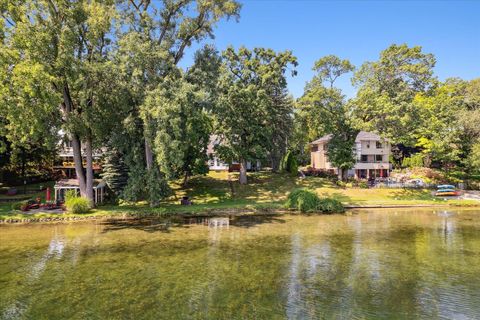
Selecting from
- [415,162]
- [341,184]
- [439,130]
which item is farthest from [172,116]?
[415,162]

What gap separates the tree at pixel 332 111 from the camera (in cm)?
4875

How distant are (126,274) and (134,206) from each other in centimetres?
2028

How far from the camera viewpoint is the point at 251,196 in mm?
44250

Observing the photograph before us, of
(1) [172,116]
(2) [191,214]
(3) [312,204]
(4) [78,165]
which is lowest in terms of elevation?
(2) [191,214]

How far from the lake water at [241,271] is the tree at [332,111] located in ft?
70.0

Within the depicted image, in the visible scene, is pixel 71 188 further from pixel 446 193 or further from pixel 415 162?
pixel 415 162

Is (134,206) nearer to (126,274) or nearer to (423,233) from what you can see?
(126,274)

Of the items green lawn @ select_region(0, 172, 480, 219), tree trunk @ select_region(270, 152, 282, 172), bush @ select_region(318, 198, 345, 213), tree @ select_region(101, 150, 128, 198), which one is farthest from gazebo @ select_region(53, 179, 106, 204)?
tree trunk @ select_region(270, 152, 282, 172)

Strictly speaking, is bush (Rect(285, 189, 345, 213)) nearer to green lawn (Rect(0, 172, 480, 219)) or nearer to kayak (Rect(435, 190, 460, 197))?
green lawn (Rect(0, 172, 480, 219))

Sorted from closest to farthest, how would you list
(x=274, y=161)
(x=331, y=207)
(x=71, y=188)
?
(x=331, y=207)
(x=71, y=188)
(x=274, y=161)

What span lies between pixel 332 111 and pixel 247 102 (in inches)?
496

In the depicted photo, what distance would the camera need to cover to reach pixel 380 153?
60.3m

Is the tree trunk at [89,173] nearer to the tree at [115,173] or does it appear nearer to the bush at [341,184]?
the tree at [115,173]

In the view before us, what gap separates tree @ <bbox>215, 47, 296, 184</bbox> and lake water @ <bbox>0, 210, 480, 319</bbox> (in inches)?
780
